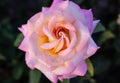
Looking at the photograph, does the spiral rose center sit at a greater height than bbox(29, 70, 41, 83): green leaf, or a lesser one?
greater

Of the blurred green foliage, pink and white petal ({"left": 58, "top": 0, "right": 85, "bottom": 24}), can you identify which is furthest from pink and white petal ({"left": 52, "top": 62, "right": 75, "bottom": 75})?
the blurred green foliage

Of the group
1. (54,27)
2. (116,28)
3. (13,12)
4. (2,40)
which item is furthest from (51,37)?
(13,12)

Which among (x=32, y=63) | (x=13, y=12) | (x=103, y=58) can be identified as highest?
(x=32, y=63)

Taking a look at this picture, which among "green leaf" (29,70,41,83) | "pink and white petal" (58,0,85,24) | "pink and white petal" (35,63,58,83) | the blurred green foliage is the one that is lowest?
the blurred green foliage

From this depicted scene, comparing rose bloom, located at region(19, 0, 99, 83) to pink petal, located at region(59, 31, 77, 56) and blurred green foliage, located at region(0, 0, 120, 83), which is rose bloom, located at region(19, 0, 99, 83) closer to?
pink petal, located at region(59, 31, 77, 56)

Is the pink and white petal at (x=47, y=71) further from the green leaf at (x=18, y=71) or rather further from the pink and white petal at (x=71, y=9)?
the green leaf at (x=18, y=71)

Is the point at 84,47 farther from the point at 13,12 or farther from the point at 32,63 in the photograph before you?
the point at 13,12
